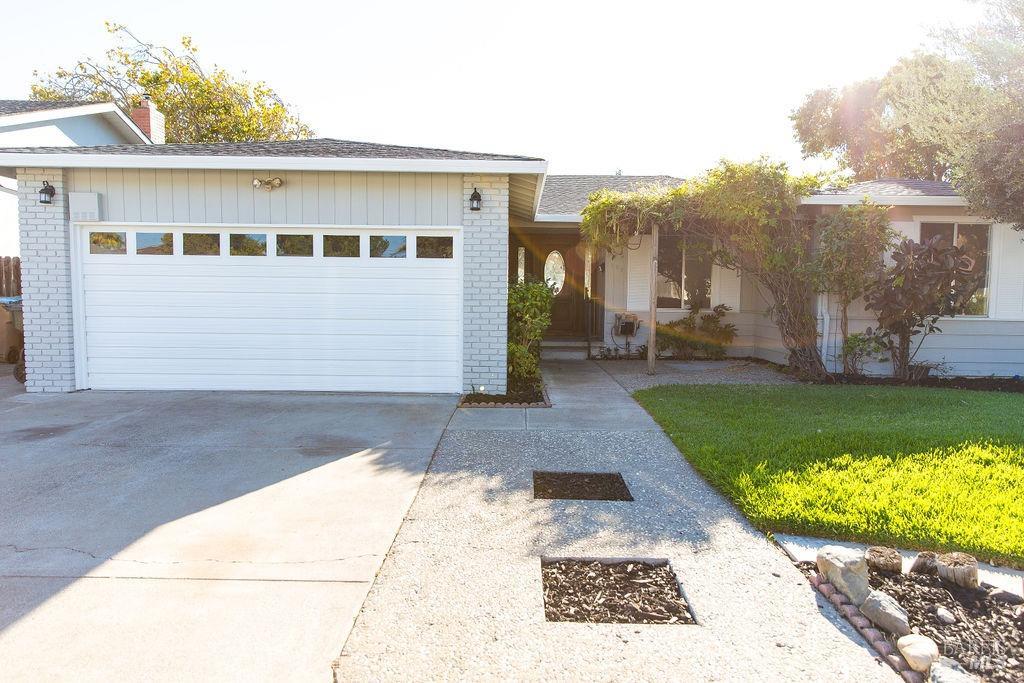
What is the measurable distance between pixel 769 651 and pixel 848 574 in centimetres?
66

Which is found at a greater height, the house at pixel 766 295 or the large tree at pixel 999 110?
the large tree at pixel 999 110

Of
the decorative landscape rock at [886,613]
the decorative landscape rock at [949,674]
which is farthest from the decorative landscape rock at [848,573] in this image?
the decorative landscape rock at [949,674]

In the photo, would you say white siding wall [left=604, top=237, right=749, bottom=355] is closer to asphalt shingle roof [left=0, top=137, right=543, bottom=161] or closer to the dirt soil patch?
the dirt soil patch

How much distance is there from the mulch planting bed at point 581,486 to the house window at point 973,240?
8459 mm

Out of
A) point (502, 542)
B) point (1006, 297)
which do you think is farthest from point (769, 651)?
point (1006, 297)

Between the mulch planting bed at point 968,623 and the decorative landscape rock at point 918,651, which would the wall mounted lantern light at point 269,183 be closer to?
the mulch planting bed at point 968,623

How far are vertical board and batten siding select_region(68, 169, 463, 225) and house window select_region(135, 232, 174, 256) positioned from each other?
0.21 m

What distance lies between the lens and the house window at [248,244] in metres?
8.16

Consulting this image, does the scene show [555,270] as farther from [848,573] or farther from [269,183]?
[848,573]

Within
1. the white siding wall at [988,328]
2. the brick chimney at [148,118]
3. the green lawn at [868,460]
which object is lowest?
the green lawn at [868,460]

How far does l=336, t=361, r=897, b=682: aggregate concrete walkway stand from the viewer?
2.41 m

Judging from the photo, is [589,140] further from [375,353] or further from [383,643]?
Result: [383,643]

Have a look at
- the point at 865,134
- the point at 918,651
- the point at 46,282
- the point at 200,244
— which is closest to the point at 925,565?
the point at 918,651

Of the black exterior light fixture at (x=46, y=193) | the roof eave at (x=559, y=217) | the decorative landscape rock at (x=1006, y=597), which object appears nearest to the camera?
the decorative landscape rock at (x=1006, y=597)
